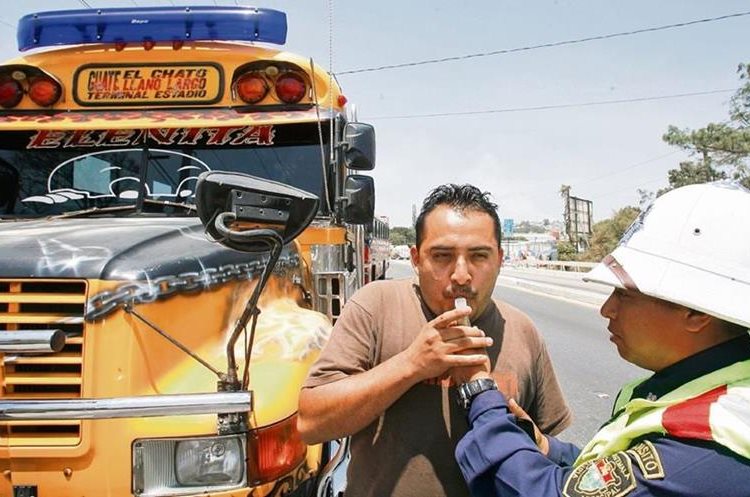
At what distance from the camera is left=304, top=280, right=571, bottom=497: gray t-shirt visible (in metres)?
1.76

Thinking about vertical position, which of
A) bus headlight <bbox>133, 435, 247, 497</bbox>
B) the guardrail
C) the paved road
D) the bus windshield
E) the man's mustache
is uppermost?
the bus windshield

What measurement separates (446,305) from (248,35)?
278 centimetres

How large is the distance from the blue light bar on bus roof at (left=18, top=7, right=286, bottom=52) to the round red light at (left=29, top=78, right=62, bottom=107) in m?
0.36

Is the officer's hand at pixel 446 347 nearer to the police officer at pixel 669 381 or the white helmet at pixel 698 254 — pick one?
the police officer at pixel 669 381

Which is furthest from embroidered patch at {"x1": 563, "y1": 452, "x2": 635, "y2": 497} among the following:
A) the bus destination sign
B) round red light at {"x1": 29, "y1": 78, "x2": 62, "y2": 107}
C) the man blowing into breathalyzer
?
round red light at {"x1": 29, "y1": 78, "x2": 62, "y2": 107}

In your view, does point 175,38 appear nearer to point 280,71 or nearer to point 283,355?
point 280,71

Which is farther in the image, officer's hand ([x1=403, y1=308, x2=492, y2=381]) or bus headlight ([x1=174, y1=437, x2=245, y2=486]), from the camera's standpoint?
bus headlight ([x1=174, y1=437, x2=245, y2=486])

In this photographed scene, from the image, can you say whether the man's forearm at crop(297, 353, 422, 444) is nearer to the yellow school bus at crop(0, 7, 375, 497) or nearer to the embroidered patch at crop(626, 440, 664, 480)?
the yellow school bus at crop(0, 7, 375, 497)

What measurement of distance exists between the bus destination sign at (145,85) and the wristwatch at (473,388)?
109 inches

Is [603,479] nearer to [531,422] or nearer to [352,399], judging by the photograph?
[531,422]

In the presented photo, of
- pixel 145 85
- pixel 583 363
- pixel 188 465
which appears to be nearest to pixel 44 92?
pixel 145 85

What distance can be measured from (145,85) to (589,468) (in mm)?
3412

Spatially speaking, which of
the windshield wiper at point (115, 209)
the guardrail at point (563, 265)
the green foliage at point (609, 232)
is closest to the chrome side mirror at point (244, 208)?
the windshield wiper at point (115, 209)

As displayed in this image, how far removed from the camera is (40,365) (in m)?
2.07
